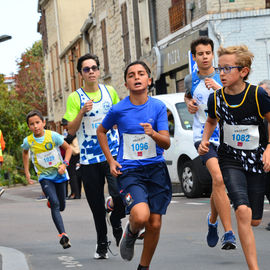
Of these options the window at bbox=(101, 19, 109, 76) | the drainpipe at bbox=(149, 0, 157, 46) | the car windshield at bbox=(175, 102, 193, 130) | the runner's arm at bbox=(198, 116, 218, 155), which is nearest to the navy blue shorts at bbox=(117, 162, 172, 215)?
the runner's arm at bbox=(198, 116, 218, 155)

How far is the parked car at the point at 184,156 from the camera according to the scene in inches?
599

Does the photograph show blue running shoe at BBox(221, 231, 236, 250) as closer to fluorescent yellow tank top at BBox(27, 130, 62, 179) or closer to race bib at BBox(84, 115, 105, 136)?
race bib at BBox(84, 115, 105, 136)

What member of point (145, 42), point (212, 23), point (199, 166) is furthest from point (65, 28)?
point (199, 166)

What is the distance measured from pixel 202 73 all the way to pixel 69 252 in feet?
7.69

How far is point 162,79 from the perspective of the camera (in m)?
27.0

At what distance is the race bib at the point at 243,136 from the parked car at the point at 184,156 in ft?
28.9

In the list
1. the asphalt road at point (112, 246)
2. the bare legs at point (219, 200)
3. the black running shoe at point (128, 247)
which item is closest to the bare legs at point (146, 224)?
the black running shoe at point (128, 247)

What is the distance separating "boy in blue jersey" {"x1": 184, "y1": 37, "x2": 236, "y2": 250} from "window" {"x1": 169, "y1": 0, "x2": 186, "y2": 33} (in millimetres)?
15624

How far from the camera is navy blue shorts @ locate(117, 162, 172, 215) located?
6.28 meters

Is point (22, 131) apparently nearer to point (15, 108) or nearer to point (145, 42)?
point (15, 108)

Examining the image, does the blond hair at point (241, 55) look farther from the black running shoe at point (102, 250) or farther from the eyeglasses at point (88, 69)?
the black running shoe at point (102, 250)

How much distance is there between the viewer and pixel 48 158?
9.36m

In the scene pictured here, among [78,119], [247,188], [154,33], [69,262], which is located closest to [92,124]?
[78,119]

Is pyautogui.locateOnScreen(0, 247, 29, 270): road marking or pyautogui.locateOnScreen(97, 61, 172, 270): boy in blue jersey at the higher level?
pyautogui.locateOnScreen(97, 61, 172, 270): boy in blue jersey
